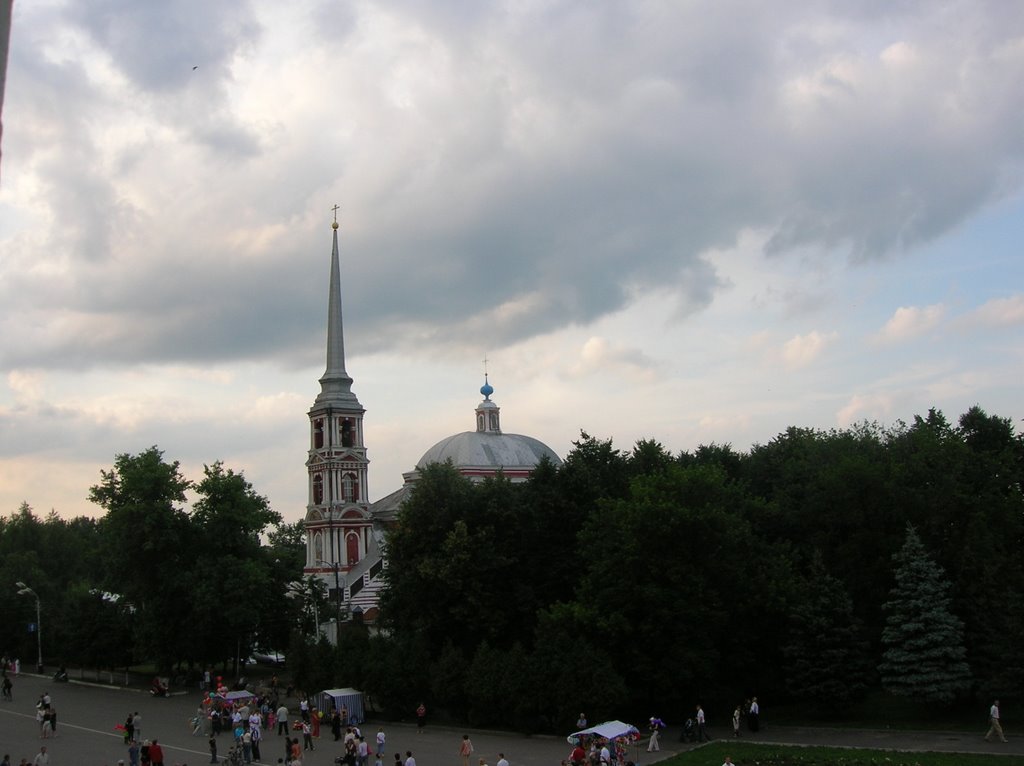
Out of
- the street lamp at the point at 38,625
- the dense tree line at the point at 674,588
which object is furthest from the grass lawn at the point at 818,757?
the street lamp at the point at 38,625

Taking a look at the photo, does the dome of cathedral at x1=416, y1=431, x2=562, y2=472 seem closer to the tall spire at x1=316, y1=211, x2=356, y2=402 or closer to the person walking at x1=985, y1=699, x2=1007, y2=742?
the tall spire at x1=316, y1=211, x2=356, y2=402

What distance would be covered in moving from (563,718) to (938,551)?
14.2 m

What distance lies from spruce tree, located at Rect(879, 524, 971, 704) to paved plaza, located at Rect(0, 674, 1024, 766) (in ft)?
4.76

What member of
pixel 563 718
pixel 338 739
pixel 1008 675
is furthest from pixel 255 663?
pixel 1008 675

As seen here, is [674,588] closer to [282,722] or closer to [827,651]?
[827,651]

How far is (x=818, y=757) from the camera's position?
26.8m

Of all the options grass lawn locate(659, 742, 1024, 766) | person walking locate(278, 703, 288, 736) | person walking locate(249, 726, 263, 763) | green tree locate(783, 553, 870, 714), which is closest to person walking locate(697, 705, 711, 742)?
grass lawn locate(659, 742, 1024, 766)

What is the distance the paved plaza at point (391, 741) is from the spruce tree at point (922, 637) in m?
1.45

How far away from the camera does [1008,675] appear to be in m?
30.0

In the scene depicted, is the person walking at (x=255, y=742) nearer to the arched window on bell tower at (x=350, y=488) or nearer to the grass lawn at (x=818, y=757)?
the grass lawn at (x=818, y=757)

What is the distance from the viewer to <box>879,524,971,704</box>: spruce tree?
31.4 m

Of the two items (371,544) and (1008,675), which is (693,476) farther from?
(371,544)

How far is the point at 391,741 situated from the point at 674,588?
409 inches

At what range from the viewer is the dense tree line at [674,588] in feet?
109
